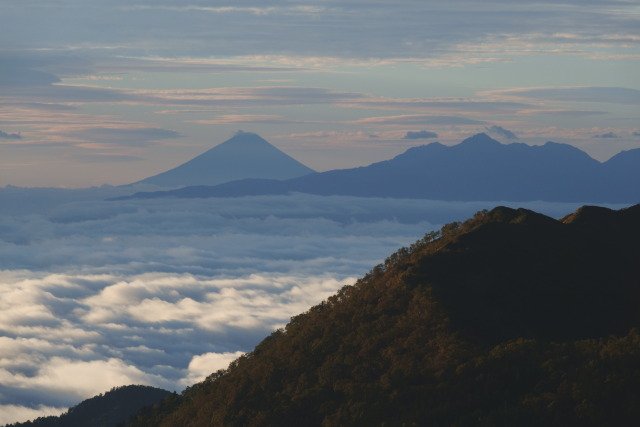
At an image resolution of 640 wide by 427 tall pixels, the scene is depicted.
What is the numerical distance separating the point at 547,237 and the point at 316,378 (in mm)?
26378

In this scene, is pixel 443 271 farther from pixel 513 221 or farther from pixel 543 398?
pixel 543 398

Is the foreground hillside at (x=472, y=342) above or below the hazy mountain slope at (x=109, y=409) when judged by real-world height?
above

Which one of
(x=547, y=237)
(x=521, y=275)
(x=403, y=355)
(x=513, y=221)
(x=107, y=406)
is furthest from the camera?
(x=107, y=406)

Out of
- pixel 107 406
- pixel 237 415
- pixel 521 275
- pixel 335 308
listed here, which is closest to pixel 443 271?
pixel 521 275

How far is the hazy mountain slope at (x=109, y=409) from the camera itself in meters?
174

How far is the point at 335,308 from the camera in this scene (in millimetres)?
87125

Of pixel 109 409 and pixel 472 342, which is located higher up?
pixel 472 342

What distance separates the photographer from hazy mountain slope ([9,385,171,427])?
174 metres

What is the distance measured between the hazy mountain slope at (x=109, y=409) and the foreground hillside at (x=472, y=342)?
8189 centimetres

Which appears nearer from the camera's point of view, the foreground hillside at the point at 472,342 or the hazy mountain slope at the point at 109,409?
the foreground hillside at the point at 472,342

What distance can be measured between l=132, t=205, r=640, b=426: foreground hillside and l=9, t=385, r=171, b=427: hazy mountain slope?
269 feet

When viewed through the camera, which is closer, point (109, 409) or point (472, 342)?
point (472, 342)

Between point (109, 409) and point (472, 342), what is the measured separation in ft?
425

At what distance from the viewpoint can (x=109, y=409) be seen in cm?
Result: 18075
